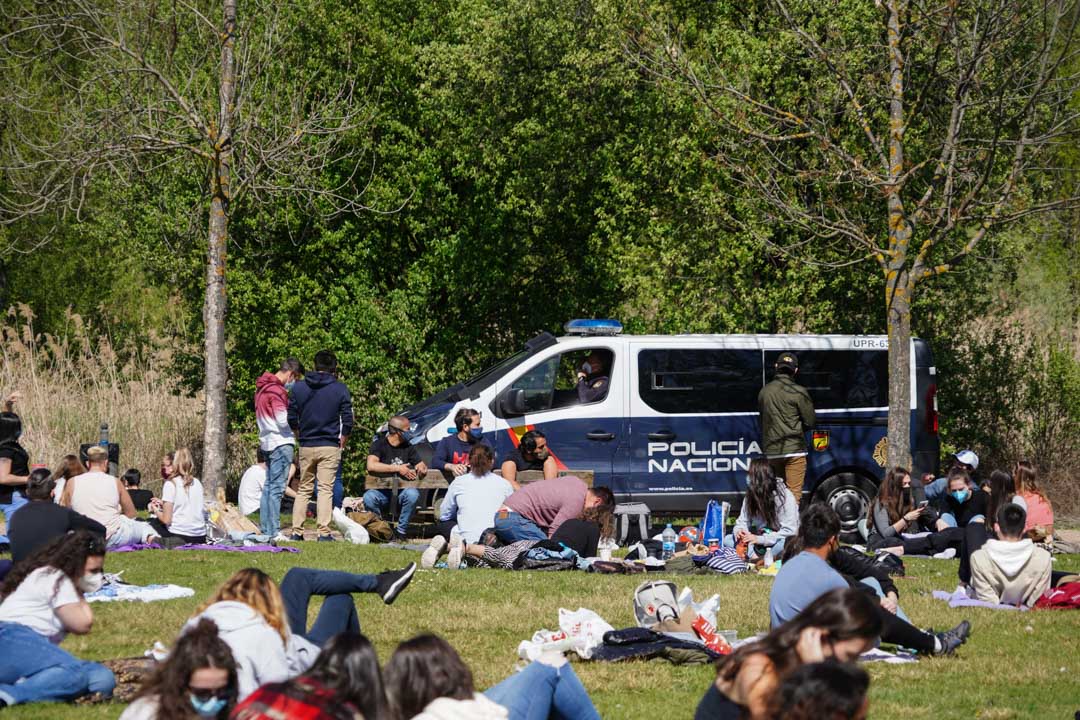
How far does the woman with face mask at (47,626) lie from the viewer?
7.22m

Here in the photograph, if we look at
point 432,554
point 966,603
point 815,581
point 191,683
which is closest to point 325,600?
point 815,581

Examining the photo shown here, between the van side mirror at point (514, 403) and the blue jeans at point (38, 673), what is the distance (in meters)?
9.64

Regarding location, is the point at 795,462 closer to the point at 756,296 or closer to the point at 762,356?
the point at 762,356

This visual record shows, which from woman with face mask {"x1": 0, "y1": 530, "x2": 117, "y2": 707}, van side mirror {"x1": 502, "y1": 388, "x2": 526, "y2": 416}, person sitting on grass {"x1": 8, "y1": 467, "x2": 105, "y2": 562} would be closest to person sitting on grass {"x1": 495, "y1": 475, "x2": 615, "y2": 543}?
van side mirror {"x1": 502, "y1": 388, "x2": 526, "y2": 416}

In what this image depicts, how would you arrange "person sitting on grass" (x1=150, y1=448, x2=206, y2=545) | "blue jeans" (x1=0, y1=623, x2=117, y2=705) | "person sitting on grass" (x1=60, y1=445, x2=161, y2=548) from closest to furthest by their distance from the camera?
1. "blue jeans" (x1=0, y1=623, x2=117, y2=705)
2. "person sitting on grass" (x1=60, y1=445, x2=161, y2=548)
3. "person sitting on grass" (x1=150, y1=448, x2=206, y2=545)

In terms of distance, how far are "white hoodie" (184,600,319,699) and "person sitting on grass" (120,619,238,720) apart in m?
0.56

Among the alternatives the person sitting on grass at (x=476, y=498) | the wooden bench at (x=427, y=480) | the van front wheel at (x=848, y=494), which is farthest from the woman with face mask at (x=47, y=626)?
the van front wheel at (x=848, y=494)

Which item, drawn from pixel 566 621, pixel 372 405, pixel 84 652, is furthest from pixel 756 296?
pixel 84 652

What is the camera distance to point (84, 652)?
8.55m

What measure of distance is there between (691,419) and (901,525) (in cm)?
317

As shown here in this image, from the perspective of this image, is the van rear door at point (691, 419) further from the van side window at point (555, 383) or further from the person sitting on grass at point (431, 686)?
the person sitting on grass at point (431, 686)

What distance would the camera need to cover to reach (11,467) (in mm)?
14031

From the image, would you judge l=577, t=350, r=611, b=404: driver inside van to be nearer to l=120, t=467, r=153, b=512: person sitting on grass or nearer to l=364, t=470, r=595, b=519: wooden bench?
l=364, t=470, r=595, b=519: wooden bench

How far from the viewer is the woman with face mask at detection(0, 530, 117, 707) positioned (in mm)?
7219
